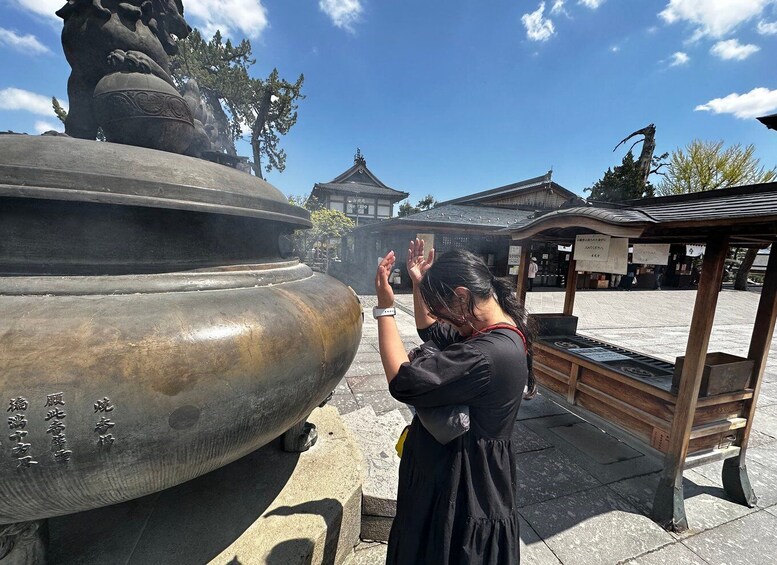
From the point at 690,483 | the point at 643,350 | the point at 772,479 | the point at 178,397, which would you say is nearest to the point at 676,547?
the point at 690,483

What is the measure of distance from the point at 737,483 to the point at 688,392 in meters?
0.99

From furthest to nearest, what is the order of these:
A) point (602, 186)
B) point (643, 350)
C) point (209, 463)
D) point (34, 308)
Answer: point (602, 186)
point (643, 350)
point (209, 463)
point (34, 308)

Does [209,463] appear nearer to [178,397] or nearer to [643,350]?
[178,397]

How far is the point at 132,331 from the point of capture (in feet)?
3.13

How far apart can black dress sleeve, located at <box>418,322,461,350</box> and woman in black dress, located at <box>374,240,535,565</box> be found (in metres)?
0.22

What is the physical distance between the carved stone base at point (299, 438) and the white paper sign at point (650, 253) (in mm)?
3030

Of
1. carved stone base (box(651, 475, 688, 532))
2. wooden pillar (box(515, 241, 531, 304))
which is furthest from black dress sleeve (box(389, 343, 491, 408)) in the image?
wooden pillar (box(515, 241, 531, 304))

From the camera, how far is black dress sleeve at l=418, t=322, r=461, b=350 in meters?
1.53

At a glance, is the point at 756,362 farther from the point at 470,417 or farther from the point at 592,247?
the point at 470,417

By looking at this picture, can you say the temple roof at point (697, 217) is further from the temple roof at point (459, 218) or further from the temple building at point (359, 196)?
the temple building at point (359, 196)

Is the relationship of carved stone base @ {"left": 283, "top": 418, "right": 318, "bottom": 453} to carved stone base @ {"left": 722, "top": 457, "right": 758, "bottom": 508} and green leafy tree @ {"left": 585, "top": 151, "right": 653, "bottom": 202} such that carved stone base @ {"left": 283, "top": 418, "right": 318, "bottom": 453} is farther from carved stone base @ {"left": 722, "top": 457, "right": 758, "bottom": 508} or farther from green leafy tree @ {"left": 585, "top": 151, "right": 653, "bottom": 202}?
green leafy tree @ {"left": 585, "top": 151, "right": 653, "bottom": 202}

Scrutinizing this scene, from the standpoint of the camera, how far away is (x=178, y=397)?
96 centimetres

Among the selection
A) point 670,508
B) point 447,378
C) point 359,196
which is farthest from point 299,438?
point 359,196

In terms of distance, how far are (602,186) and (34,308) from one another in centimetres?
2550
